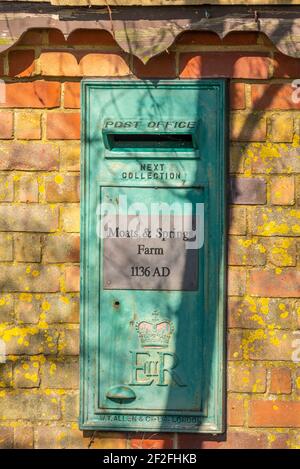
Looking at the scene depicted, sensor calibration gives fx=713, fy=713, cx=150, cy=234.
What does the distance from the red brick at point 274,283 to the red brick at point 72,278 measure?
96 cm

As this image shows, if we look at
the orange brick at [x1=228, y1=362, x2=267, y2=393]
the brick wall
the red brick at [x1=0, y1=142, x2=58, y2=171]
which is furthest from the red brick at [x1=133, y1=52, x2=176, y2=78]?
the orange brick at [x1=228, y1=362, x2=267, y2=393]

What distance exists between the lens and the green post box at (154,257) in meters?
3.87

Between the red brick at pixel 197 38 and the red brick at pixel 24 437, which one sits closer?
the red brick at pixel 197 38

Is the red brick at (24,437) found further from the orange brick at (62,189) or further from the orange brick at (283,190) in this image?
the orange brick at (283,190)

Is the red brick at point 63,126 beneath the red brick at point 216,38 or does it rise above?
beneath

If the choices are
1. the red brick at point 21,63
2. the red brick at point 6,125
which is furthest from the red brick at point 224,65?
the red brick at point 6,125

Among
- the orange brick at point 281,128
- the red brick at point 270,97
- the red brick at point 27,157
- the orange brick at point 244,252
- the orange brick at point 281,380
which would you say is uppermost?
the red brick at point 270,97

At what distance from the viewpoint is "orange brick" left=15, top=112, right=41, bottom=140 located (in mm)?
3967

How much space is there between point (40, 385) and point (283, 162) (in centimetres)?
183

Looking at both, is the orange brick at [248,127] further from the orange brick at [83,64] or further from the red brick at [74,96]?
the red brick at [74,96]
